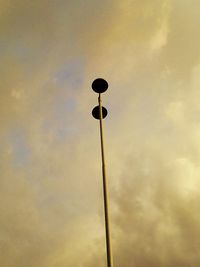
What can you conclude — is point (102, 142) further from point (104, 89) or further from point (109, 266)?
point (109, 266)

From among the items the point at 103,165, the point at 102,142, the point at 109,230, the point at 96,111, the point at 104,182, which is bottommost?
the point at 109,230

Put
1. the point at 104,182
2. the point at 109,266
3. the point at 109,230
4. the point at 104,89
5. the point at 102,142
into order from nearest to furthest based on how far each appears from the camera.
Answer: the point at 109,266, the point at 109,230, the point at 104,182, the point at 102,142, the point at 104,89

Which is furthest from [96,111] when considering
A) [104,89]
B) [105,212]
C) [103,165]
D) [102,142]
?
[105,212]

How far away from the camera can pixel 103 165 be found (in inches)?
565

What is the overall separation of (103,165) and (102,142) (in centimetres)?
126

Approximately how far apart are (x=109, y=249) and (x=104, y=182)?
2819 millimetres

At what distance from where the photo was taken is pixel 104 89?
1669 cm

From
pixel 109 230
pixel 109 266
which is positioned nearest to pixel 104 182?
pixel 109 230

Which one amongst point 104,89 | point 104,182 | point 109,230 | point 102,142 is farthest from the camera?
point 104,89

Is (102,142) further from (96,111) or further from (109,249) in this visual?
(109,249)

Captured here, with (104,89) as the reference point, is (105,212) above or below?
below

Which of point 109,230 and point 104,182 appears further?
point 104,182

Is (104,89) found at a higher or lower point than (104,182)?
higher

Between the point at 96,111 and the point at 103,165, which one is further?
the point at 96,111
